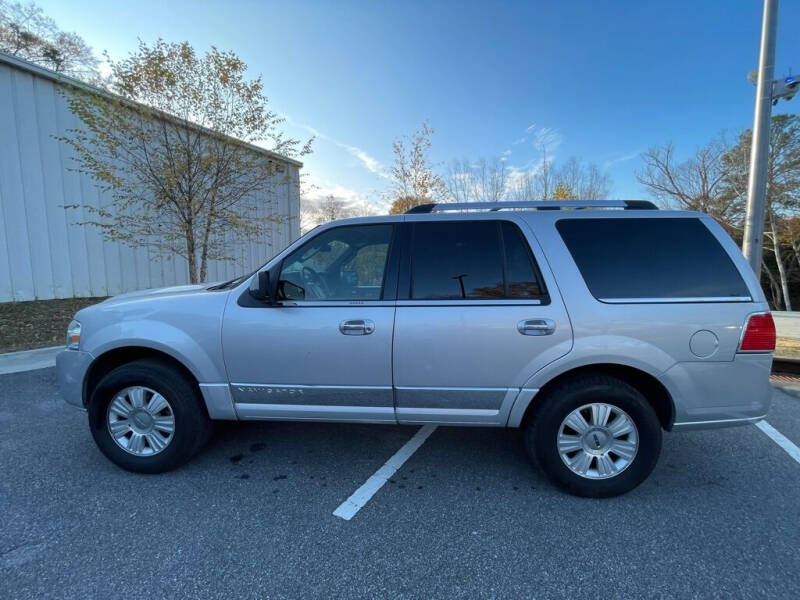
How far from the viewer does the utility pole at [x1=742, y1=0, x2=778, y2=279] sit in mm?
5719

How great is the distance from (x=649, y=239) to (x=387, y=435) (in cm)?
262

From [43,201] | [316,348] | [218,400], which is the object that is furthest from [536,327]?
[43,201]

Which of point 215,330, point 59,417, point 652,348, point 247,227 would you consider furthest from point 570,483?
point 247,227

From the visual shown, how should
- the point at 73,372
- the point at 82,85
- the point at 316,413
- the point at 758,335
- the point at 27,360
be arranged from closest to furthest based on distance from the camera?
the point at 758,335
the point at 316,413
the point at 73,372
the point at 27,360
the point at 82,85

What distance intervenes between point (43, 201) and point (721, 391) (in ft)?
44.9

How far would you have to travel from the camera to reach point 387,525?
2.32 metres

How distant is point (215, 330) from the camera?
275 centimetres

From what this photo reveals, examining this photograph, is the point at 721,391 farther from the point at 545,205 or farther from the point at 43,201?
the point at 43,201

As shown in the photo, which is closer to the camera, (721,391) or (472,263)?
(721,391)

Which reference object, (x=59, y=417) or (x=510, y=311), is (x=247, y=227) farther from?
(x=510, y=311)

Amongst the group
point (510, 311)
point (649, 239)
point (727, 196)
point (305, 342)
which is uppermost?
point (727, 196)

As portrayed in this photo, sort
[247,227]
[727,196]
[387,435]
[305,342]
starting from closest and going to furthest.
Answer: [305,342] → [387,435] → [247,227] → [727,196]

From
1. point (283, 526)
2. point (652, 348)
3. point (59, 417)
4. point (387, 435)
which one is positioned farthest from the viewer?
point (59, 417)

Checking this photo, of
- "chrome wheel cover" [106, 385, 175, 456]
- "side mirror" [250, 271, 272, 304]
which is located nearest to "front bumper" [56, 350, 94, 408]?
"chrome wheel cover" [106, 385, 175, 456]
